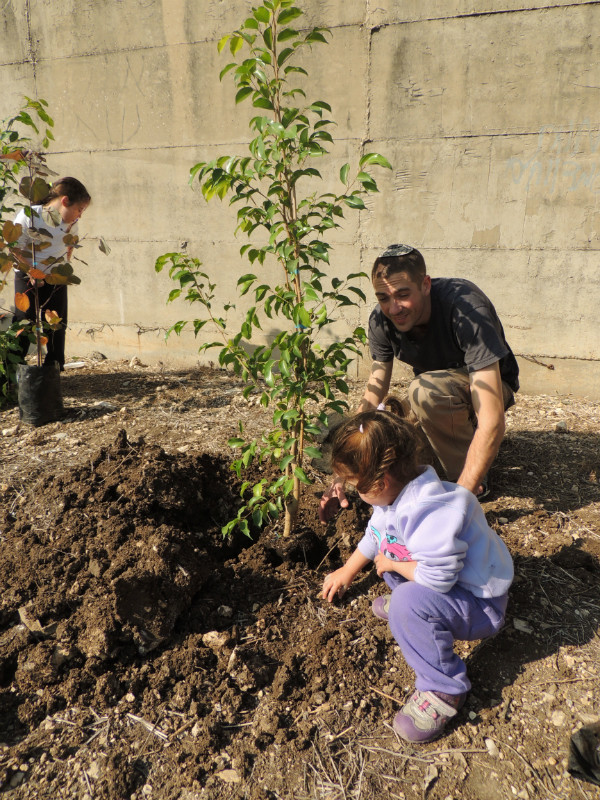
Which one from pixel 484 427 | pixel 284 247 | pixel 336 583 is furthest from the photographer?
pixel 484 427

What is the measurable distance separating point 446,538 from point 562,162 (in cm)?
338

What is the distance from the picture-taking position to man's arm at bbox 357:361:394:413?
2.66 m

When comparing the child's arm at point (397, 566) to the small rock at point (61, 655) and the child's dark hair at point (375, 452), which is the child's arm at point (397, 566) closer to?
the child's dark hair at point (375, 452)

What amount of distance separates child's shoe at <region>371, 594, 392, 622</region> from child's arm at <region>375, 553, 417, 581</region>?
0.84 feet

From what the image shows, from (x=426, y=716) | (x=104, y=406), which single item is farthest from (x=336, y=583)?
(x=104, y=406)

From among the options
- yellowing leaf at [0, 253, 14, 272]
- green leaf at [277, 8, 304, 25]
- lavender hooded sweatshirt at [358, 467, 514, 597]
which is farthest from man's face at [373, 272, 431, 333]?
yellowing leaf at [0, 253, 14, 272]

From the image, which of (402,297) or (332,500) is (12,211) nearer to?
(402,297)

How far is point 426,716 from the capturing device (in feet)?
5.85

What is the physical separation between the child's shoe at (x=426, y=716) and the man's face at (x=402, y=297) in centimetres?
150

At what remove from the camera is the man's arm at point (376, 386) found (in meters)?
2.66

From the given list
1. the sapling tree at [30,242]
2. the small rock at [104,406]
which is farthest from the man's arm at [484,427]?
the small rock at [104,406]

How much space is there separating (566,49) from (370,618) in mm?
3878

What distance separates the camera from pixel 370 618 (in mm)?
2207

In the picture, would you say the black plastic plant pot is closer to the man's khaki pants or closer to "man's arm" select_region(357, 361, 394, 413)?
"man's arm" select_region(357, 361, 394, 413)
